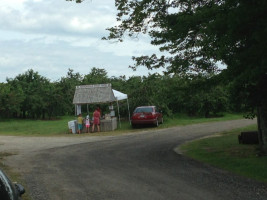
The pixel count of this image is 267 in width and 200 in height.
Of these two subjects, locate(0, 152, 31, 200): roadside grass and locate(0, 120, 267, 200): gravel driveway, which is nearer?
locate(0, 120, 267, 200): gravel driveway

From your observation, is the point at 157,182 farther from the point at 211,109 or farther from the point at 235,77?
the point at 211,109

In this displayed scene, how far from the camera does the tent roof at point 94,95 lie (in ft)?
89.4

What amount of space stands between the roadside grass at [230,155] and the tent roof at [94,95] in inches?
459

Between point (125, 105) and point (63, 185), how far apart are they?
79.3 ft

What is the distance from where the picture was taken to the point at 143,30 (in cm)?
1576

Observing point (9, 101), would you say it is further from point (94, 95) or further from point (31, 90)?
point (94, 95)

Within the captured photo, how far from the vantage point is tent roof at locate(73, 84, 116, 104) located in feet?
89.4

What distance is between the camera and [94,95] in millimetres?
27672

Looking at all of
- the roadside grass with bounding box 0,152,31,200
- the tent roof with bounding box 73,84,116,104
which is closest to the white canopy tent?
the tent roof with bounding box 73,84,116,104

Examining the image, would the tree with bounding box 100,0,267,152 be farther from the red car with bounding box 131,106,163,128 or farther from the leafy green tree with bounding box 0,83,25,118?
the leafy green tree with bounding box 0,83,25,118

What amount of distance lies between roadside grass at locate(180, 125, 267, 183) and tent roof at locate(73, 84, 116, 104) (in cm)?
1166

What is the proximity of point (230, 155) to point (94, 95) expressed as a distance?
654 inches

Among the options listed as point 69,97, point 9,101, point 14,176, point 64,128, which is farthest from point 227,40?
point 69,97

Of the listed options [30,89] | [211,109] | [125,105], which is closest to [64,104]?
[30,89]
